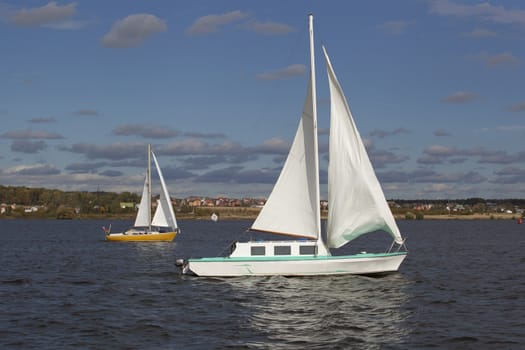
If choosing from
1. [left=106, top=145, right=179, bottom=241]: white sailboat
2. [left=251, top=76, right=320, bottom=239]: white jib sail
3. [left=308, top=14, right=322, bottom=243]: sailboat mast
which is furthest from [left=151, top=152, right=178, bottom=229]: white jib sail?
[left=308, top=14, right=322, bottom=243]: sailboat mast

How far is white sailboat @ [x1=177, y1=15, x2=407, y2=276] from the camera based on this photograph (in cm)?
4034

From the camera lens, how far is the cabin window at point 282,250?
134 feet

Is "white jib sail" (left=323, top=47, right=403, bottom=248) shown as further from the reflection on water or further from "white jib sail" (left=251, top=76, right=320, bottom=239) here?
the reflection on water

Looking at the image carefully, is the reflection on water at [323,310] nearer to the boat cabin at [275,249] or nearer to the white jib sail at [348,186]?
the boat cabin at [275,249]

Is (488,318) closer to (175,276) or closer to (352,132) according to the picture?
(352,132)

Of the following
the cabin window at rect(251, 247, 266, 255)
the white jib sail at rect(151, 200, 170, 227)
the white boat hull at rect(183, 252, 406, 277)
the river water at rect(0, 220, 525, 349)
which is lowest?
the river water at rect(0, 220, 525, 349)

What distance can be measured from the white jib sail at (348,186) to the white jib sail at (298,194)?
3.70ft

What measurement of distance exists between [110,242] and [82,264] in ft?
120

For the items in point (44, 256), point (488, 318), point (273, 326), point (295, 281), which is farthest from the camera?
point (44, 256)

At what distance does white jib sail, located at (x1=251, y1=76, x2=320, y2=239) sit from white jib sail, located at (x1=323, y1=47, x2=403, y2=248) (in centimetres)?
113

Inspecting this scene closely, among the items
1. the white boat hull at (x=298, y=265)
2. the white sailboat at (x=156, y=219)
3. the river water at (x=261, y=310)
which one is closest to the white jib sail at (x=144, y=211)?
the white sailboat at (x=156, y=219)

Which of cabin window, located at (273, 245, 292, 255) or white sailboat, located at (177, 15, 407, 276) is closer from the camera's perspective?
white sailboat, located at (177, 15, 407, 276)

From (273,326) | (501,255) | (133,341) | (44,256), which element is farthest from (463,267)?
(44,256)

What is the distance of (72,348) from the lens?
2508 centimetres
